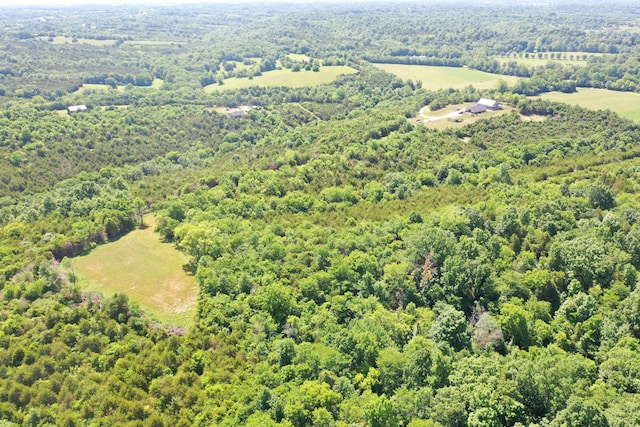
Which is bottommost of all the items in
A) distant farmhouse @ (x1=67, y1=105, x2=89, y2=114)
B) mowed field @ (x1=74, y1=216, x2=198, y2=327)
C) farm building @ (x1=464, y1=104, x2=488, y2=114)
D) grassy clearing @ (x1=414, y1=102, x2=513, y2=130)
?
mowed field @ (x1=74, y1=216, x2=198, y2=327)

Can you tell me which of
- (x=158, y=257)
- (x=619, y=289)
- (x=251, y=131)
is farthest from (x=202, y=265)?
(x=251, y=131)

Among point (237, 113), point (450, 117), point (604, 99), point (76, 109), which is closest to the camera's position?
point (450, 117)

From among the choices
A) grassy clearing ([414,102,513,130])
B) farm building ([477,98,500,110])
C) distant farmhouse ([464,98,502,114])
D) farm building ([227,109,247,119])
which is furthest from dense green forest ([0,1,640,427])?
farm building ([227,109,247,119])

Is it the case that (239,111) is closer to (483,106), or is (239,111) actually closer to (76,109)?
(76,109)

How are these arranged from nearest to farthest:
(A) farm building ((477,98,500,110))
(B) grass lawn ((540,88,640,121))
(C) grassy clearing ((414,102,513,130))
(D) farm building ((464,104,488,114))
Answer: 1. (C) grassy clearing ((414,102,513,130))
2. (D) farm building ((464,104,488,114))
3. (A) farm building ((477,98,500,110))
4. (B) grass lawn ((540,88,640,121))

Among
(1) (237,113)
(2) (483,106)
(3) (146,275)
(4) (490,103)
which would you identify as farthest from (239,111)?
(3) (146,275)

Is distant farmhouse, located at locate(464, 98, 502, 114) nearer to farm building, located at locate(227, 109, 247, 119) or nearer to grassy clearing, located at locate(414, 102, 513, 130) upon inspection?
grassy clearing, located at locate(414, 102, 513, 130)
